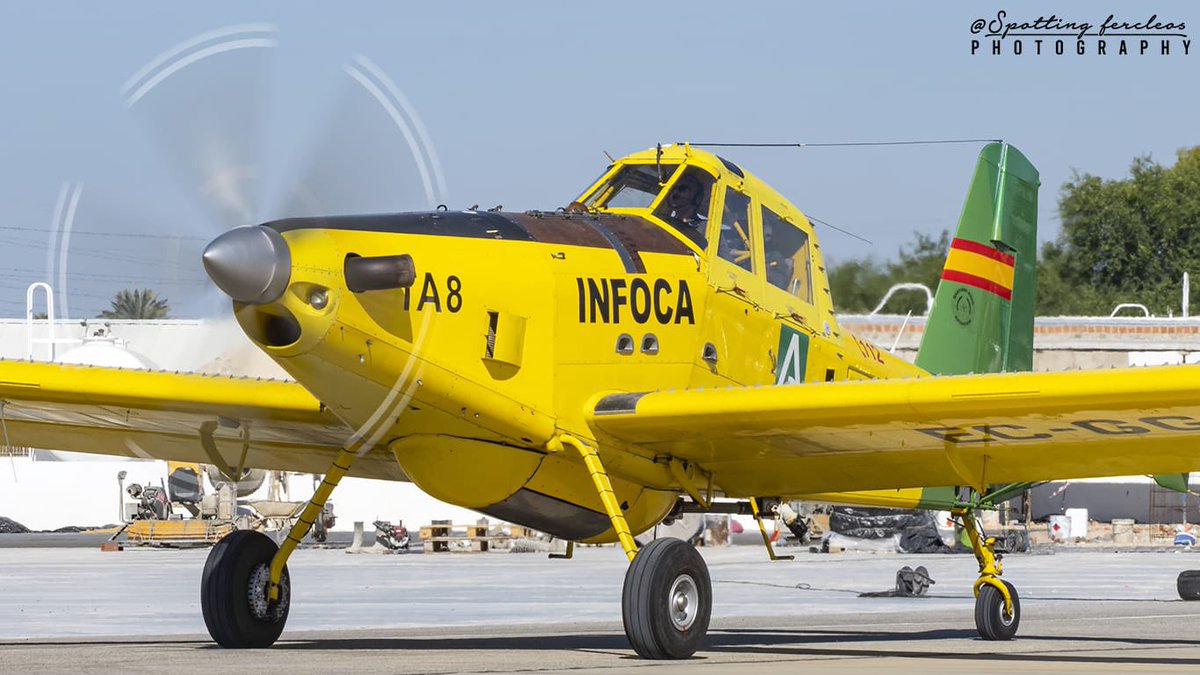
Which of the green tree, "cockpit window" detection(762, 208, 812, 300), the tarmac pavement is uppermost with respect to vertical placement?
the green tree

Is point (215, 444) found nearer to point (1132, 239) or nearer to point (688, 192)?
point (688, 192)

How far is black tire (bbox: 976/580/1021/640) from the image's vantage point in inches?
547

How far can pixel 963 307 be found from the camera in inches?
672

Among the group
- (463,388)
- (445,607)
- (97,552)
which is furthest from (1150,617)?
(97,552)

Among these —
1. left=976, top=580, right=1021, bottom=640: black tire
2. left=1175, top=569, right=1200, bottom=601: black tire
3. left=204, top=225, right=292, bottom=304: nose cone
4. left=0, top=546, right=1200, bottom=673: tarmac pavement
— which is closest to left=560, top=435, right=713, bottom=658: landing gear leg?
left=0, top=546, right=1200, bottom=673: tarmac pavement

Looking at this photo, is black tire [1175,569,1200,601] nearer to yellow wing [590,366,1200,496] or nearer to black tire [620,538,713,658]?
yellow wing [590,366,1200,496]

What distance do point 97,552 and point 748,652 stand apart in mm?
25460

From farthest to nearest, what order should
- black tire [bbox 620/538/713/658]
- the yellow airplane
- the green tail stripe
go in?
the green tail stripe, black tire [bbox 620/538/713/658], the yellow airplane

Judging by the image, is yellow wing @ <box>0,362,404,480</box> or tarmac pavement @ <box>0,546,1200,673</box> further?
yellow wing @ <box>0,362,404,480</box>

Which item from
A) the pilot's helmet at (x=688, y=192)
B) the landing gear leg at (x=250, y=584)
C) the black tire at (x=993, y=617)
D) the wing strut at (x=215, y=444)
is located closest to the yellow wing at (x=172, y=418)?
the wing strut at (x=215, y=444)

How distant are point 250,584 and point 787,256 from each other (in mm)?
4800

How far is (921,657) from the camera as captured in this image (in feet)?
37.7

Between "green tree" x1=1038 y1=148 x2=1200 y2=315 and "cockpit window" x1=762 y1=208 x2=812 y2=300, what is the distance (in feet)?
258

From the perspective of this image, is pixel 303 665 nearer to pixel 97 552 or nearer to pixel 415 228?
pixel 415 228
